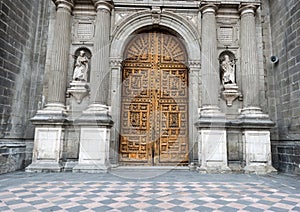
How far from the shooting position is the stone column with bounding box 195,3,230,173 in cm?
632

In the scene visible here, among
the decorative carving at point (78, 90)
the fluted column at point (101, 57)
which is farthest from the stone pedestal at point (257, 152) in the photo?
the decorative carving at point (78, 90)

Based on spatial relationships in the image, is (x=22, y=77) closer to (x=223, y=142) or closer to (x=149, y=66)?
(x=149, y=66)

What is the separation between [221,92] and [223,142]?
156 cm

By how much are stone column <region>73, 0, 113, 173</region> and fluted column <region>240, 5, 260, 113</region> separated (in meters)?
3.97

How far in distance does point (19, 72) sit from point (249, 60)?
667 centimetres

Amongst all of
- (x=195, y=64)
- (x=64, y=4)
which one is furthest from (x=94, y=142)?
(x=64, y=4)

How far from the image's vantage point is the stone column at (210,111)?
6320 mm

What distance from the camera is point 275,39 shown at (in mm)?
7418

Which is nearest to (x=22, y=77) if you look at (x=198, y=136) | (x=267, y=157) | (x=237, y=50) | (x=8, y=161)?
(x=8, y=161)

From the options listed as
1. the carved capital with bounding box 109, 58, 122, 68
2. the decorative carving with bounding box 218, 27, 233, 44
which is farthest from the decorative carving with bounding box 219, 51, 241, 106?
the carved capital with bounding box 109, 58, 122, 68

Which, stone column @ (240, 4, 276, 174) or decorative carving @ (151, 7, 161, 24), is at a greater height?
decorative carving @ (151, 7, 161, 24)

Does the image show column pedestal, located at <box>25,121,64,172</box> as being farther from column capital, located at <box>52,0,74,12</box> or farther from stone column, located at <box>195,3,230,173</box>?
stone column, located at <box>195,3,230,173</box>

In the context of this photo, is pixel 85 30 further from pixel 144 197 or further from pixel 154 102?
pixel 144 197

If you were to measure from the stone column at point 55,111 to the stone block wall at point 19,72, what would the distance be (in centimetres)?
74
